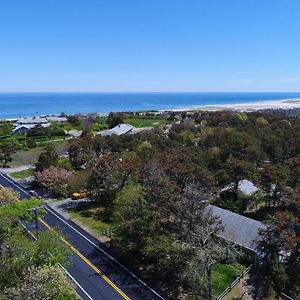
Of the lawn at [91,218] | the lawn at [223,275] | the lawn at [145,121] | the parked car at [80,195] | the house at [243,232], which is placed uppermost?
the lawn at [145,121]

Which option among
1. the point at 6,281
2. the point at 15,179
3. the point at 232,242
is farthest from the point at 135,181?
the point at 15,179

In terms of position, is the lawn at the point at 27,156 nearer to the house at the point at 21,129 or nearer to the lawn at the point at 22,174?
the lawn at the point at 22,174

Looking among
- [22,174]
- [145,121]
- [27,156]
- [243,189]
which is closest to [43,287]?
[243,189]

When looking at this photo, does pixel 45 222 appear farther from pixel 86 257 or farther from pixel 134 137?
pixel 134 137

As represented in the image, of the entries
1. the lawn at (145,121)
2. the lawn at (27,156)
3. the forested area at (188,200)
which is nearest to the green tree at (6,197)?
the forested area at (188,200)

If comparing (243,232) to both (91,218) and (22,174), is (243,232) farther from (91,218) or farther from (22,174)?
(22,174)

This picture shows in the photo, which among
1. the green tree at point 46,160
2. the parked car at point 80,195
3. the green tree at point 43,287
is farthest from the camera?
the green tree at point 46,160
